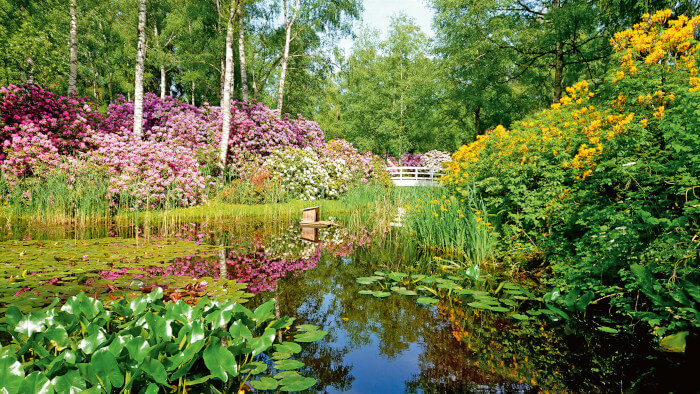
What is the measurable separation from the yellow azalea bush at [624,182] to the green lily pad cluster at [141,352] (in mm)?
2426

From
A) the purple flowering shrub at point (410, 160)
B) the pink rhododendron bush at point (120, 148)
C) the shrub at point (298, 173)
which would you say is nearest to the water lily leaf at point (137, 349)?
the pink rhododendron bush at point (120, 148)

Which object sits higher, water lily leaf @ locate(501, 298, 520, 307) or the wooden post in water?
the wooden post in water

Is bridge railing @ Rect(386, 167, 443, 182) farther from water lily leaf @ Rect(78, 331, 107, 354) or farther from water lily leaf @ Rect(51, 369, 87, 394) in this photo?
water lily leaf @ Rect(51, 369, 87, 394)

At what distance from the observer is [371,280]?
152 inches

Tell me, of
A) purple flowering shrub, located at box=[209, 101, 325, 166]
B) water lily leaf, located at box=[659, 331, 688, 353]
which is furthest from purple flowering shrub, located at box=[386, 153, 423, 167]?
water lily leaf, located at box=[659, 331, 688, 353]

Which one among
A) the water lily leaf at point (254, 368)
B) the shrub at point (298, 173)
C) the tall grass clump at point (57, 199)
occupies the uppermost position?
the shrub at point (298, 173)

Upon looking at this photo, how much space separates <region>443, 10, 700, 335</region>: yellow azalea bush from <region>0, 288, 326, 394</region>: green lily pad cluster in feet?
7.96

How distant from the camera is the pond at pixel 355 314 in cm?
210

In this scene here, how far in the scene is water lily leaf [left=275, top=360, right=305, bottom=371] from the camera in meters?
2.06

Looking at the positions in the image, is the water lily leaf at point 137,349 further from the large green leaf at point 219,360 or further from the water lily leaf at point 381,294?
the water lily leaf at point 381,294

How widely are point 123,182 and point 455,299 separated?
25.1 feet

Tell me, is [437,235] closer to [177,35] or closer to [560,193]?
[560,193]

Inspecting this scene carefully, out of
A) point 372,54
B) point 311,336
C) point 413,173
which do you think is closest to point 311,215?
point 311,336

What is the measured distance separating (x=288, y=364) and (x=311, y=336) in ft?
1.25
